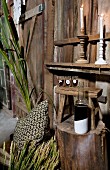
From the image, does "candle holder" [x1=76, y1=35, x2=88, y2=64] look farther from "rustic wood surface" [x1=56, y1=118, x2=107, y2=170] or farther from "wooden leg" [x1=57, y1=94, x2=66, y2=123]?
"rustic wood surface" [x1=56, y1=118, x2=107, y2=170]

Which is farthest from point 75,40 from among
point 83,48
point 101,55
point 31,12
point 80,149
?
point 31,12

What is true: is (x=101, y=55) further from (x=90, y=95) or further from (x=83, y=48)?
(x=90, y=95)

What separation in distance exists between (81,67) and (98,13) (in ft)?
1.40

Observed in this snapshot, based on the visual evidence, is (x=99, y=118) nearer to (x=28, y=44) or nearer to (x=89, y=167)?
(x=89, y=167)

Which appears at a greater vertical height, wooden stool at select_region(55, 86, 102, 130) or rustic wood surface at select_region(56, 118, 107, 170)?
wooden stool at select_region(55, 86, 102, 130)

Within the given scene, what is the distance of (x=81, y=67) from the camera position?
4.62 ft

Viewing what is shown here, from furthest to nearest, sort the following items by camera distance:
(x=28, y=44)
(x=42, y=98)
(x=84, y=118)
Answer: (x=28, y=44), (x=42, y=98), (x=84, y=118)

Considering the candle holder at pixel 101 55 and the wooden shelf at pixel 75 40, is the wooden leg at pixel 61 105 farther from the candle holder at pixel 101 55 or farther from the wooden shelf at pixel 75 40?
the wooden shelf at pixel 75 40

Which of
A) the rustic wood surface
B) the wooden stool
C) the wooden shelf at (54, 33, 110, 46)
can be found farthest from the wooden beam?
the rustic wood surface

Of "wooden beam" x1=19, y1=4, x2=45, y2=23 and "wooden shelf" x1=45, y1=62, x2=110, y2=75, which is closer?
"wooden shelf" x1=45, y1=62, x2=110, y2=75

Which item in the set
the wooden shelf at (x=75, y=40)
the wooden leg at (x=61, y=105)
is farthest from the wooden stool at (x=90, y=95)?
the wooden shelf at (x=75, y=40)

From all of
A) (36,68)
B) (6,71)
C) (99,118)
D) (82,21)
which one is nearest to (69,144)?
(99,118)

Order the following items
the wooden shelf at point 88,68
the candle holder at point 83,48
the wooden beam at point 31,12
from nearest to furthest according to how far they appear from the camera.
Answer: the wooden shelf at point 88,68 < the candle holder at point 83,48 < the wooden beam at point 31,12

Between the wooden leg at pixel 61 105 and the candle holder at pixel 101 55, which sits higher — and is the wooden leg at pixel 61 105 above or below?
below
